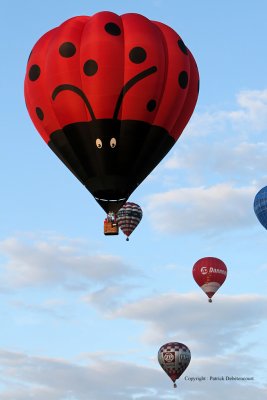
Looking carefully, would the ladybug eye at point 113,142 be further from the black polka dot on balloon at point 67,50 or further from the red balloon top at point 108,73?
the black polka dot on balloon at point 67,50

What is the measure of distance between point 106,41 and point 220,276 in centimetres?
2148

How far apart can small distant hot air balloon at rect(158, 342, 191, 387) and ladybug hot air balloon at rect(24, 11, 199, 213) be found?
67.4 feet

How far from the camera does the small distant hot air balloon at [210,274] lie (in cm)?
5019

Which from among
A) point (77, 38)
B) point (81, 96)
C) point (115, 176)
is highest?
point (77, 38)

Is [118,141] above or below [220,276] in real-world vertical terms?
below

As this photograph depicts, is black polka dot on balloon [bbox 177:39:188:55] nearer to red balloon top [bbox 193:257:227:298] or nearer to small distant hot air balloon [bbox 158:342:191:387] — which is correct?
red balloon top [bbox 193:257:227:298]

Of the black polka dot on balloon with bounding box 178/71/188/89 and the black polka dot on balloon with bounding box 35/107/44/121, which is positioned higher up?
the black polka dot on balloon with bounding box 178/71/188/89

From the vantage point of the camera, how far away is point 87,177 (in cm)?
3259

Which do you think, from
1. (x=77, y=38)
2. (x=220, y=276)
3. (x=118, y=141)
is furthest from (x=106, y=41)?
(x=220, y=276)

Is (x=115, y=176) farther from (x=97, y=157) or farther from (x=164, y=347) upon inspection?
(x=164, y=347)

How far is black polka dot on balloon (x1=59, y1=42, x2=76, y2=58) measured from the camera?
31844mm

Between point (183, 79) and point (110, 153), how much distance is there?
3654mm

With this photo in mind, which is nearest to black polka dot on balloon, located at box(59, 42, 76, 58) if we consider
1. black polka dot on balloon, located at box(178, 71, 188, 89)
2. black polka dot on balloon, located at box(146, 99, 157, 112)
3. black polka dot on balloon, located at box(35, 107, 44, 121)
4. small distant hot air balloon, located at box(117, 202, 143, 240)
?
black polka dot on balloon, located at box(35, 107, 44, 121)

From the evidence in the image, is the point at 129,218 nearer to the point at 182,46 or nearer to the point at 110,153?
the point at 182,46
